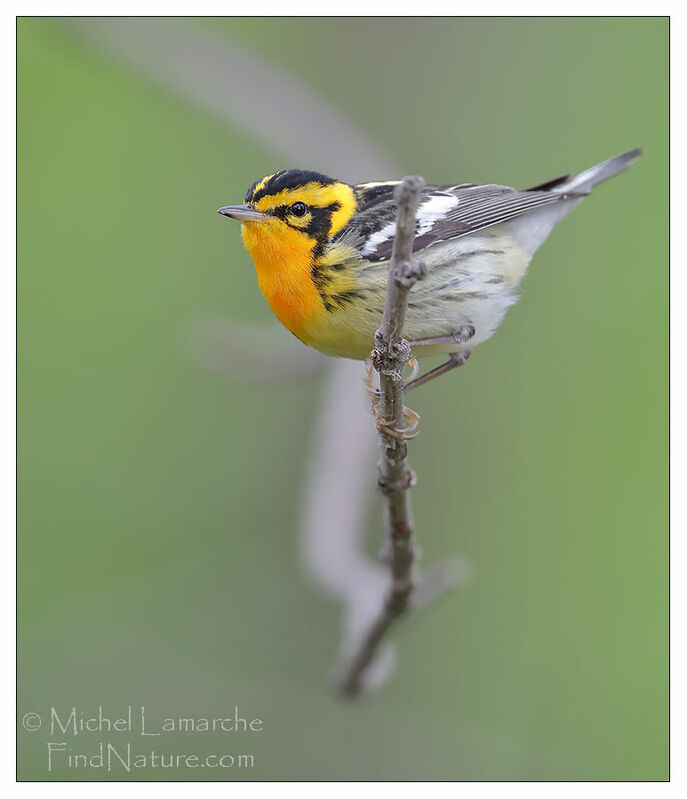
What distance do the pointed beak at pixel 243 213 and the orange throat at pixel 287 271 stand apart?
0.10 ft

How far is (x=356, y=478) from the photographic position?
4.07 meters

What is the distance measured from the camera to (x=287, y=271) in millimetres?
3150

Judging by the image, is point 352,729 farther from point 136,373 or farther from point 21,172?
point 21,172

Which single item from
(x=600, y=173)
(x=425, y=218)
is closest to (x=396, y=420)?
(x=425, y=218)

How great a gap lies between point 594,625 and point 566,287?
2.27 m

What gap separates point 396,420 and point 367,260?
739 mm

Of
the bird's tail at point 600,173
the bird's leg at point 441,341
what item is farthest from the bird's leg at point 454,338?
the bird's tail at point 600,173

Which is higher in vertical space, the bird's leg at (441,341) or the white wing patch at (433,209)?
the white wing patch at (433,209)

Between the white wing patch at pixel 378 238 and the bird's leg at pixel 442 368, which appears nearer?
the white wing patch at pixel 378 238

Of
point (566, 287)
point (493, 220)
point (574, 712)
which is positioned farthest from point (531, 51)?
point (574, 712)

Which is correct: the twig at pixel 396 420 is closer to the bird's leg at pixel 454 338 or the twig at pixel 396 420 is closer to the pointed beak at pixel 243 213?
the bird's leg at pixel 454 338

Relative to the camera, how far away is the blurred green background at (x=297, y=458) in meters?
4.68

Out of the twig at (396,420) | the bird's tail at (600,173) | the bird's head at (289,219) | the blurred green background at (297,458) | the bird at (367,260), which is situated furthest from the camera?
the blurred green background at (297,458)

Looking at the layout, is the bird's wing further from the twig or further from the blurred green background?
the blurred green background
